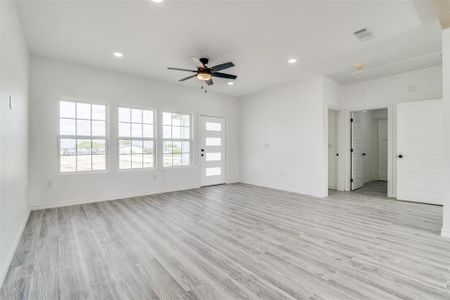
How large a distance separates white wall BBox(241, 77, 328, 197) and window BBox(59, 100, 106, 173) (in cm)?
430

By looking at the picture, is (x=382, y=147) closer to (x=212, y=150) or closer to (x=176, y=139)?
(x=212, y=150)

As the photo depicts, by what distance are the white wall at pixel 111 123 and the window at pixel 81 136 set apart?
14 centimetres

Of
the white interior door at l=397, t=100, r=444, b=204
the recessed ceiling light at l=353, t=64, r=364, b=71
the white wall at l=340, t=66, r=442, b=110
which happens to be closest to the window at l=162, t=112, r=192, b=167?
the recessed ceiling light at l=353, t=64, r=364, b=71

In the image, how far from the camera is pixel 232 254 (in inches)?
97.2

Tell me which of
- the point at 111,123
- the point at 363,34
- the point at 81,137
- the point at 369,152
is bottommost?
the point at 369,152

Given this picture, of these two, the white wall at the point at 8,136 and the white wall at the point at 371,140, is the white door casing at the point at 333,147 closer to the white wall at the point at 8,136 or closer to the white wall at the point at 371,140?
the white wall at the point at 371,140

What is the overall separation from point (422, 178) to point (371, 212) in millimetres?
1724

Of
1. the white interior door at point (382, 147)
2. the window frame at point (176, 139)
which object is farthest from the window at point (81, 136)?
the white interior door at point (382, 147)

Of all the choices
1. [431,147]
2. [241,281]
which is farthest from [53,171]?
[431,147]

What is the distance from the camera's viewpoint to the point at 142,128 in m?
5.59

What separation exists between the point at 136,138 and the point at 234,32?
11.7ft

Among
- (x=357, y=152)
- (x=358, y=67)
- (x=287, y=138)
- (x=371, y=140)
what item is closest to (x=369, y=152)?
(x=371, y=140)

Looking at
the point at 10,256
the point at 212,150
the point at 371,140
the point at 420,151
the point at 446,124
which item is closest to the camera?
the point at 10,256

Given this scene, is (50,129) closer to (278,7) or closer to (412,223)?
(278,7)
